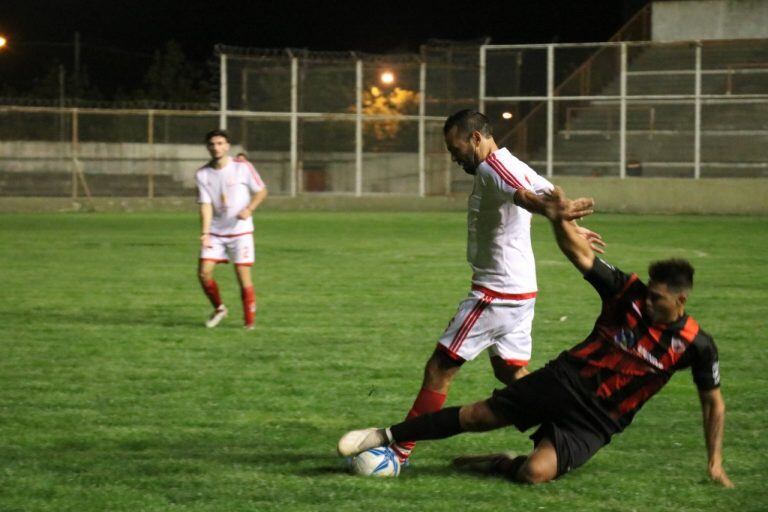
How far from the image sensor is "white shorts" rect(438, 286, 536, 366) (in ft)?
20.4

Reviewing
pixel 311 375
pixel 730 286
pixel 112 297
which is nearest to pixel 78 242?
pixel 112 297

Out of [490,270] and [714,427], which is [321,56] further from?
Answer: [714,427]

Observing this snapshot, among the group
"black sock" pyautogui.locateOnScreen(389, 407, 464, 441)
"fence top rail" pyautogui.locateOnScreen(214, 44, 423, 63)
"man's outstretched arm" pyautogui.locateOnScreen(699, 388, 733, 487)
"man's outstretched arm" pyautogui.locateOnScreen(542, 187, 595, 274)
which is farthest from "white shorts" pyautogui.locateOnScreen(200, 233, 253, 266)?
"fence top rail" pyautogui.locateOnScreen(214, 44, 423, 63)

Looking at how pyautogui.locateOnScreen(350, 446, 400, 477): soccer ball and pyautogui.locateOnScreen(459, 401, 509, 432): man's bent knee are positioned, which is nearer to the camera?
pyautogui.locateOnScreen(459, 401, 509, 432): man's bent knee

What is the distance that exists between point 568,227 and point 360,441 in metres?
1.44

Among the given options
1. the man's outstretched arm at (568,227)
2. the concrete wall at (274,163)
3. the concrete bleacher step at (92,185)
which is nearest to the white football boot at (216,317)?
the man's outstretched arm at (568,227)

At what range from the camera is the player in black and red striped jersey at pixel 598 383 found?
222 inches

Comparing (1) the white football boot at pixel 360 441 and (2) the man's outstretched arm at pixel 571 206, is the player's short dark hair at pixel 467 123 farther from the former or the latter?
(1) the white football boot at pixel 360 441

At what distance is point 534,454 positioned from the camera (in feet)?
19.3

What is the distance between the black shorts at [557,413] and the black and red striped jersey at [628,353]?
3.1 inches

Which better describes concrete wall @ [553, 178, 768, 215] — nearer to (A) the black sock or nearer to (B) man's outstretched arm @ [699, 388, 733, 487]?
(B) man's outstretched arm @ [699, 388, 733, 487]

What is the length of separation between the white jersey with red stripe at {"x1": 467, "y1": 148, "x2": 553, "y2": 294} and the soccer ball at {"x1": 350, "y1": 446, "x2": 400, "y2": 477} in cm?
99

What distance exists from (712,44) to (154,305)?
2147 centimetres

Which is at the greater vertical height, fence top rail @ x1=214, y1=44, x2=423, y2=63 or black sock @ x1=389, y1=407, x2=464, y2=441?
fence top rail @ x1=214, y1=44, x2=423, y2=63
